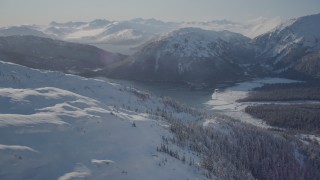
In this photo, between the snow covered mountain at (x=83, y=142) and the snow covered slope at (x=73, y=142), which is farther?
the snow covered mountain at (x=83, y=142)

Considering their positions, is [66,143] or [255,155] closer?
[66,143]

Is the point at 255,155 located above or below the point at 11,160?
below

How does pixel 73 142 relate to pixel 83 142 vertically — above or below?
above

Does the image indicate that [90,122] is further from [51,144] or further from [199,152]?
[199,152]

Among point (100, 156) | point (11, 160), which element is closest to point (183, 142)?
point (100, 156)

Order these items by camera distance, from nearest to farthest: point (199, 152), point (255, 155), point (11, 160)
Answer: point (11, 160) → point (199, 152) → point (255, 155)

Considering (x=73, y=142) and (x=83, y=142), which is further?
(x=83, y=142)

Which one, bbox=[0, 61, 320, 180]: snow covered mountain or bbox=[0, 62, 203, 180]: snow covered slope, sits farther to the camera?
bbox=[0, 61, 320, 180]: snow covered mountain

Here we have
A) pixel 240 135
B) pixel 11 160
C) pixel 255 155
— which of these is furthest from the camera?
pixel 240 135
